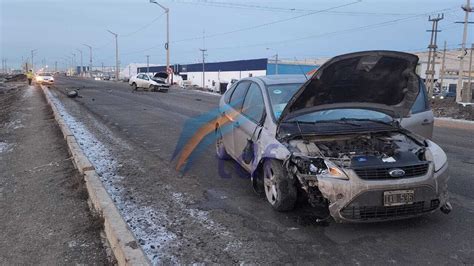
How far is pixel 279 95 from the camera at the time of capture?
19.7ft

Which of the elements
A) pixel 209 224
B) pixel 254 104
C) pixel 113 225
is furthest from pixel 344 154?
pixel 113 225

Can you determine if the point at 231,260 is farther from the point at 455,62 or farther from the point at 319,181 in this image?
the point at 455,62

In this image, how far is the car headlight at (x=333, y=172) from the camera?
431 cm

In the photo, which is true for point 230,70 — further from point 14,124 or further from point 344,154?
point 344,154

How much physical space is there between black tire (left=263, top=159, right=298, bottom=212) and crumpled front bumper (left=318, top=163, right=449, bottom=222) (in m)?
0.58

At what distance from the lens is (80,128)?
1199 cm

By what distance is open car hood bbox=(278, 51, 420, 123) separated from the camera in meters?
4.87

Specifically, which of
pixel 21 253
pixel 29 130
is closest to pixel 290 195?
pixel 21 253

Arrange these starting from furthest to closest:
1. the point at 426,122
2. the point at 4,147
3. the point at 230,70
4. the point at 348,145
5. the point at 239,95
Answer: the point at 230,70 < the point at 4,147 < the point at 239,95 < the point at 426,122 < the point at 348,145

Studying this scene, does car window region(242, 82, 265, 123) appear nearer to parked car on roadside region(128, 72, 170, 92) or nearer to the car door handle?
the car door handle

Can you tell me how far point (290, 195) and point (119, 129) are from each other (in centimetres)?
834

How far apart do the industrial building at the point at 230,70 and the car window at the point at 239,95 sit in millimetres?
49887

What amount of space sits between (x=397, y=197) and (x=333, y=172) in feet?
2.05

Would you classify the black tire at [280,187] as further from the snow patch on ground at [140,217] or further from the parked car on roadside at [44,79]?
the parked car on roadside at [44,79]
